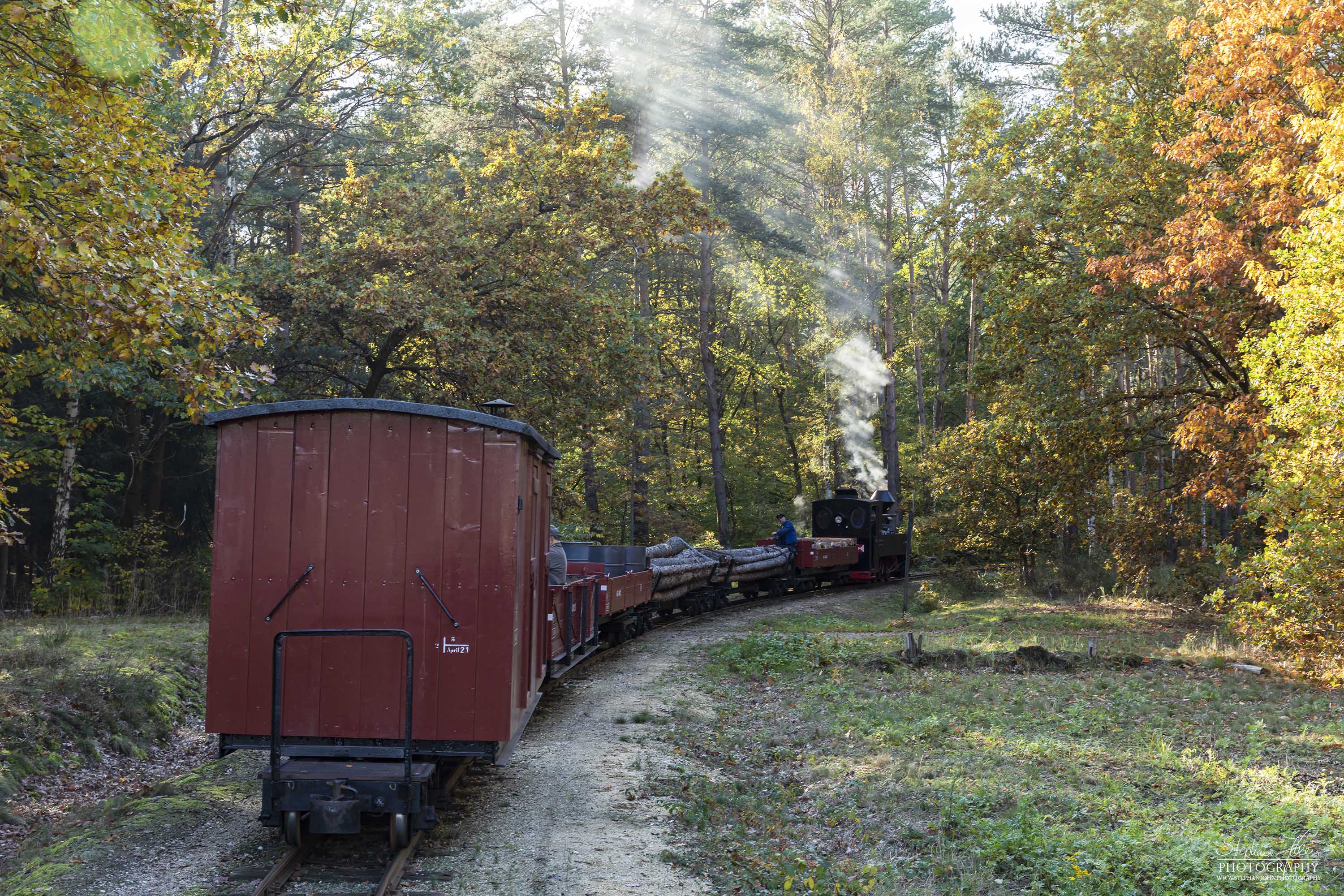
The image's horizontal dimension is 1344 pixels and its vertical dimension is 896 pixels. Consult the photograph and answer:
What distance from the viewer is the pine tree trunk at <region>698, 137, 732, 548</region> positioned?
3362cm

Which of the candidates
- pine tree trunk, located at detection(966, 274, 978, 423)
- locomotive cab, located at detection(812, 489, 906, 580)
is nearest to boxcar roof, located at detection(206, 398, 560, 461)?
locomotive cab, located at detection(812, 489, 906, 580)

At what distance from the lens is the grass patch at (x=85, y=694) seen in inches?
334

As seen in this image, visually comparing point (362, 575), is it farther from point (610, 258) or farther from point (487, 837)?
point (610, 258)

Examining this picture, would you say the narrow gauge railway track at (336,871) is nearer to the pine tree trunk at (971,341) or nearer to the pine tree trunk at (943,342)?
the pine tree trunk at (971,341)

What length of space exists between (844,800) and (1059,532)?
74.5ft

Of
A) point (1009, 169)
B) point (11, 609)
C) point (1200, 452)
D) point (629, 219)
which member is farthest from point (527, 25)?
point (1200, 452)

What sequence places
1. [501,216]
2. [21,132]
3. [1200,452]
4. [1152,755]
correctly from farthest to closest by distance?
[501,216] → [1200,452] → [1152,755] → [21,132]

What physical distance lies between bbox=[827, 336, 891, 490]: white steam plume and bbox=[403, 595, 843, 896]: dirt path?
26.7 meters

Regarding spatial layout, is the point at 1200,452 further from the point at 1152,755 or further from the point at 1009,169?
the point at 1152,755

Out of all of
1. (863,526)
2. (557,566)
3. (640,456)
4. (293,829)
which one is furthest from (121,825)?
(640,456)

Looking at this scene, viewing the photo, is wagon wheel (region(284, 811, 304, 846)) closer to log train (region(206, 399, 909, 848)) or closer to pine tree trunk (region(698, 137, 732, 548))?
log train (region(206, 399, 909, 848))

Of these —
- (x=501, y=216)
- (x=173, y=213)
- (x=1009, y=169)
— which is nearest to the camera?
(x=173, y=213)

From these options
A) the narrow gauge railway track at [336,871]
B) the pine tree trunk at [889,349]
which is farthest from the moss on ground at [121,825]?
the pine tree trunk at [889,349]

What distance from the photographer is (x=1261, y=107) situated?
14406 mm
